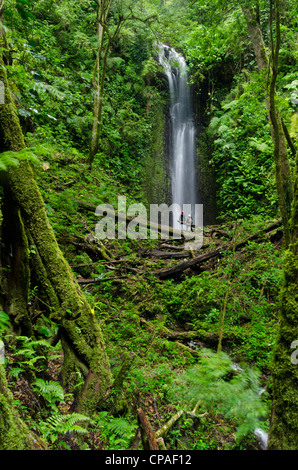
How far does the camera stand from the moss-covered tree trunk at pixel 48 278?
270cm

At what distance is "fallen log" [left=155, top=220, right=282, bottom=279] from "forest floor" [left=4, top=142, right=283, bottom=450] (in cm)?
5

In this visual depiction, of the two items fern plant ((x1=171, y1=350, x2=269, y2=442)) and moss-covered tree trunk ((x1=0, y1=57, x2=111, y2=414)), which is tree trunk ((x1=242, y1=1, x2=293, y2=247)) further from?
moss-covered tree trunk ((x1=0, y1=57, x2=111, y2=414))

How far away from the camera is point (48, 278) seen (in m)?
→ 2.82

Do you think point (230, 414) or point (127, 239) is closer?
point (230, 414)

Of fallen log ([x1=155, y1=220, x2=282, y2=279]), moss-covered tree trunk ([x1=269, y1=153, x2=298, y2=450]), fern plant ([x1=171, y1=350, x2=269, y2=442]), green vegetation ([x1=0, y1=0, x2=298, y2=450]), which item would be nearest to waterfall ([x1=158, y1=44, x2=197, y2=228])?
green vegetation ([x1=0, y1=0, x2=298, y2=450])

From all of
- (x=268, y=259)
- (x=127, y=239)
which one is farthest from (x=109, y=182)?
(x=268, y=259)

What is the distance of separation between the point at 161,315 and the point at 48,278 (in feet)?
12.5

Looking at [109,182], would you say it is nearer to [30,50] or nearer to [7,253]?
[30,50]

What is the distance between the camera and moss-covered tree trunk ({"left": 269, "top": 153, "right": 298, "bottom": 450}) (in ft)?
7.13

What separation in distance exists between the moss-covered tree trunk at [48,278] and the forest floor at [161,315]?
0.24 meters

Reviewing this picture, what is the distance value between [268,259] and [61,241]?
5106 millimetres

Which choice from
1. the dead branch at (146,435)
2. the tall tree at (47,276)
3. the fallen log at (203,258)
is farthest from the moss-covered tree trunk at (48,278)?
the fallen log at (203,258)

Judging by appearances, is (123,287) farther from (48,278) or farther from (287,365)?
(287,365)

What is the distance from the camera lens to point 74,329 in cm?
277
